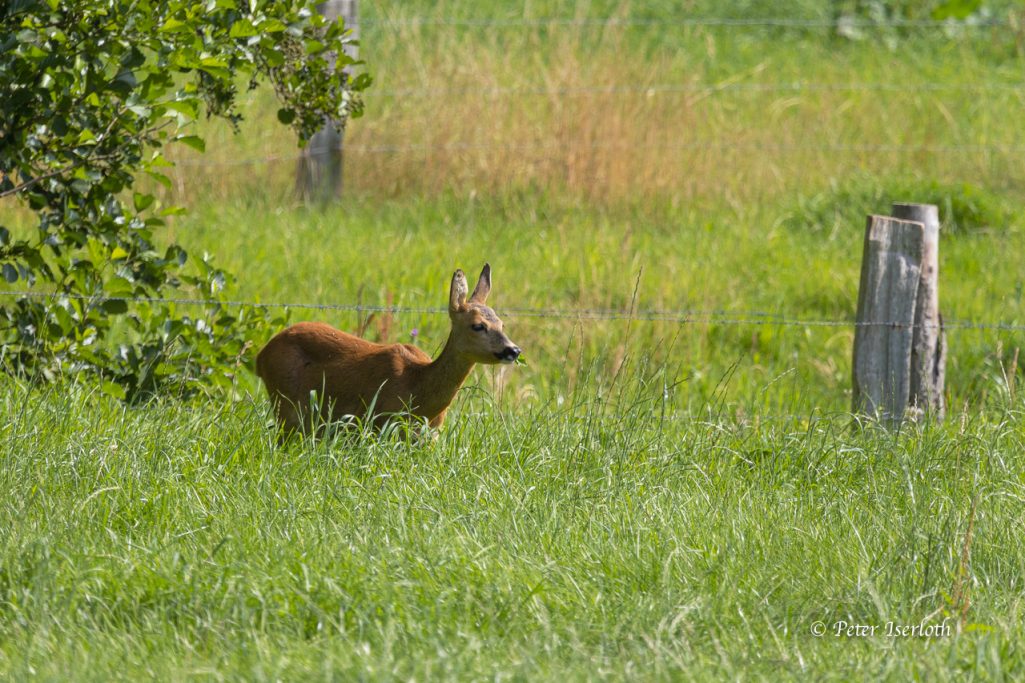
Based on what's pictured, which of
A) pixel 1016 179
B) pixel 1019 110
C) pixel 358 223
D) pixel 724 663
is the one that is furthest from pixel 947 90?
pixel 724 663

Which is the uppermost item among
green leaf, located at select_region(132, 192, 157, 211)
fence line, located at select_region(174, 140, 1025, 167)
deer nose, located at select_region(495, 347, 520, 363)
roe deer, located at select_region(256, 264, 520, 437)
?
fence line, located at select_region(174, 140, 1025, 167)

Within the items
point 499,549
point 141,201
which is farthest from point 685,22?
point 499,549

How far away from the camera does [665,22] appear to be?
12.1m

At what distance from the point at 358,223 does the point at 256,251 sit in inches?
43.6

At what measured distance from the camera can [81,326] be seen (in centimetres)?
602

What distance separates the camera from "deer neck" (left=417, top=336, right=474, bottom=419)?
5.16 meters

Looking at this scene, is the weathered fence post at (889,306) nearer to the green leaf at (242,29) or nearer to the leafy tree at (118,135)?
the leafy tree at (118,135)

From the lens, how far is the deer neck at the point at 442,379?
16.9 feet

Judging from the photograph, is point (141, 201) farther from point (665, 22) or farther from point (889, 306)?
point (665, 22)

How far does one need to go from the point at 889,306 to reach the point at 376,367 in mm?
2341

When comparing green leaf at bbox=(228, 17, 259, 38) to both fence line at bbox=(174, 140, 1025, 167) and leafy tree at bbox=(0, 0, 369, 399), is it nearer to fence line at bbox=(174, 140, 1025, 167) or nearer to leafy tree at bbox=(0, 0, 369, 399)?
leafy tree at bbox=(0, 0, 369, 399)

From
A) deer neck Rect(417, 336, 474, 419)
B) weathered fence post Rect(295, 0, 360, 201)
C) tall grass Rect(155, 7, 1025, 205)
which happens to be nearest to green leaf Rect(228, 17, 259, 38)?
deer neck Rect(417, 336, 474, 419)

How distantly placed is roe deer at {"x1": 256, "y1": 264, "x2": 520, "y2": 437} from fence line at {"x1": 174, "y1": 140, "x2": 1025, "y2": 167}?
510cm

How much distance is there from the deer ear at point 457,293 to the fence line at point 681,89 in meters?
5.57
